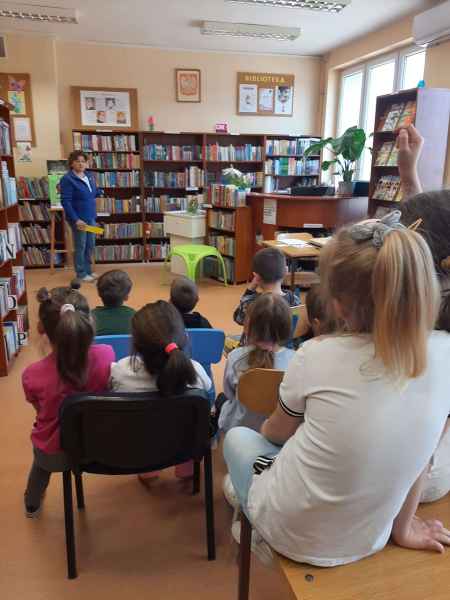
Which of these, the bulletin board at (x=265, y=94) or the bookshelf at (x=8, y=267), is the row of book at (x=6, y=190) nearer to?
the bookshelf at (x=8, y=267)

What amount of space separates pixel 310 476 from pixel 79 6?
568 centimetres

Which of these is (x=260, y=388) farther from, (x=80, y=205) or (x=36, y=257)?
(x=36, y=257)

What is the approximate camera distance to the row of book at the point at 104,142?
21.6 feet

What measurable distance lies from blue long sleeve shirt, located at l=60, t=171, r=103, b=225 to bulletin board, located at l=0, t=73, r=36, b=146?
3.98 feet

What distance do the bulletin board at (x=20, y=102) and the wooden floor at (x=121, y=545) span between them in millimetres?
5202

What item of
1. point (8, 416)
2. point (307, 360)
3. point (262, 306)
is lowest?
point (8, 416)

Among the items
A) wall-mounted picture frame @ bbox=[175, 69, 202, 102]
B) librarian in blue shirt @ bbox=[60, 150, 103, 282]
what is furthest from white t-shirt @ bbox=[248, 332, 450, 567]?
wall-mounted picture frame @ bbox=[175, 69, 202, 102]

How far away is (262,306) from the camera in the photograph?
162 centimetres

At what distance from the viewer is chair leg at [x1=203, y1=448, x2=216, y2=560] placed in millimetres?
1591

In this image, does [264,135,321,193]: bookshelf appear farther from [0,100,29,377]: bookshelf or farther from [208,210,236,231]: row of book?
[0,100,29,377]: bookshelf

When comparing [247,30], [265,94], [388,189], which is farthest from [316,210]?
[265,94]

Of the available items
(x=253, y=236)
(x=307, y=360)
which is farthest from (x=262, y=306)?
(x=253, y=236)

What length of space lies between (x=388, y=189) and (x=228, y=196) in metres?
1.79

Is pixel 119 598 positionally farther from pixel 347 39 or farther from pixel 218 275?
pixel 347 39
